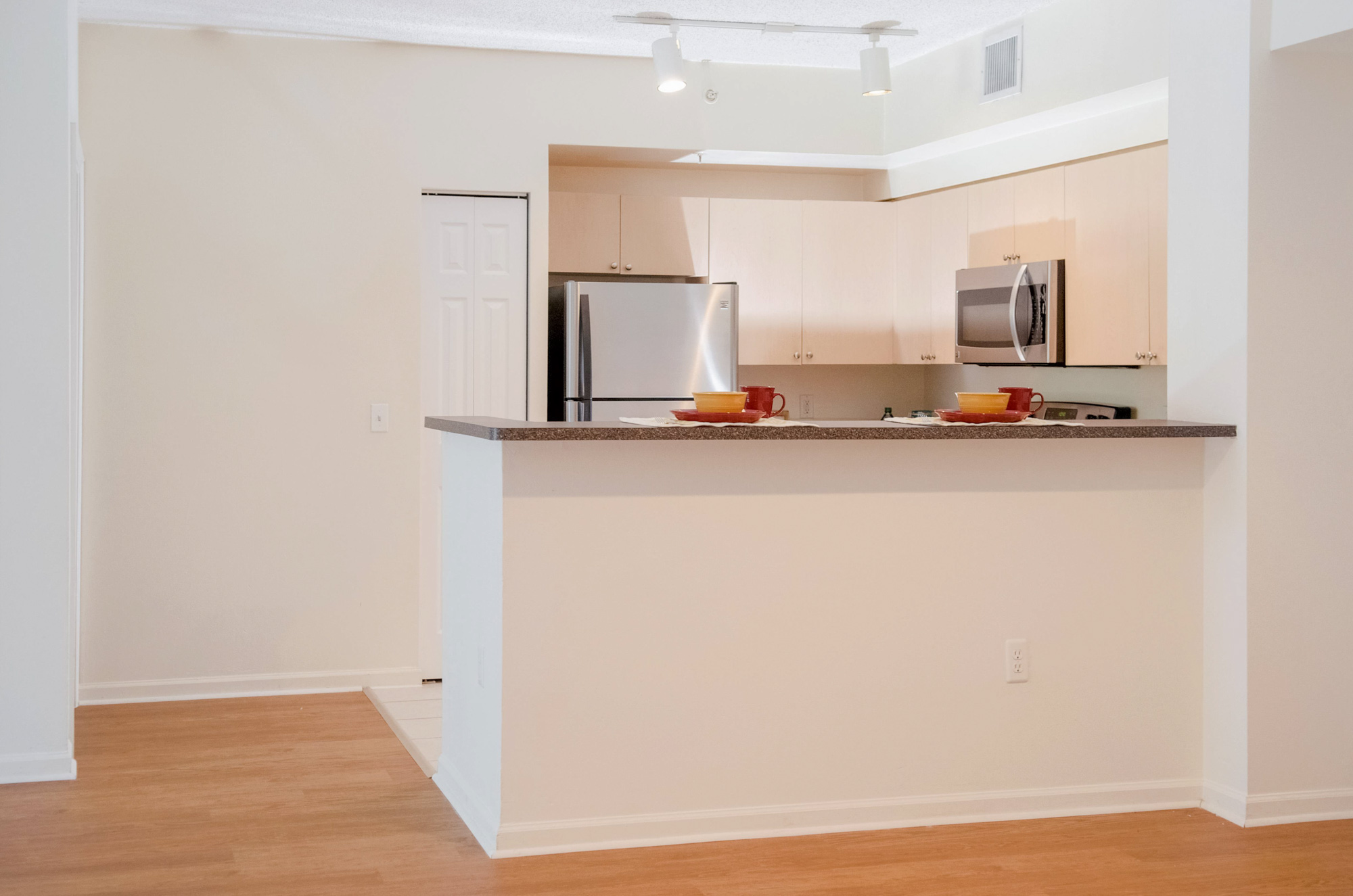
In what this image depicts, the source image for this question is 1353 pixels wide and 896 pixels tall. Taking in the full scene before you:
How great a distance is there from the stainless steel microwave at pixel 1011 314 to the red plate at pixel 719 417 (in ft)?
6.20

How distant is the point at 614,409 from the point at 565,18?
1.45 m

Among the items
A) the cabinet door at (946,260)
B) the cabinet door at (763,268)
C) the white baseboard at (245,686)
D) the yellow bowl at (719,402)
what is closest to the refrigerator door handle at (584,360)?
the cabinet door at (763,268)

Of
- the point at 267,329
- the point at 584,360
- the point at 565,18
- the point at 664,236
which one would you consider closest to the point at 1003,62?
the point at 664,236

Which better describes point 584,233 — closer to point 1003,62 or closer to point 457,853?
point 1003,62

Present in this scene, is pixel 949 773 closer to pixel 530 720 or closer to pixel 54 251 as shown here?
pixel 530 720

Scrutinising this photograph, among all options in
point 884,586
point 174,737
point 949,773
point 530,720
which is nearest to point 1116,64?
point 884,586

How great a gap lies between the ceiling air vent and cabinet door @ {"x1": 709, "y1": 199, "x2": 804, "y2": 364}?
39.6 inches

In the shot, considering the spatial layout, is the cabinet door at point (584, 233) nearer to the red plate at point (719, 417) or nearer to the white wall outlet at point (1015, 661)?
the red plate at point (719, 417)

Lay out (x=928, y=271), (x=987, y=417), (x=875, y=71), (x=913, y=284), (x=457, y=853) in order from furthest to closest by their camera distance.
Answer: (x=913, y=284) → (x=928, y=271) → (x=875, y=71) → (x=987, y=417) → (x=457, y=853)

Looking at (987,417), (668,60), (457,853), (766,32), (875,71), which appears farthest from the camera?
(766,32)

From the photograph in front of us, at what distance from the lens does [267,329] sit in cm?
468

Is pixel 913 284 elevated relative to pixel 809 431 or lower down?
elevated

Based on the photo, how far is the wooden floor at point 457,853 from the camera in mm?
2773

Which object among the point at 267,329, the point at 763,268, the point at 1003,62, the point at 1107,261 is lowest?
the point at 267,329
